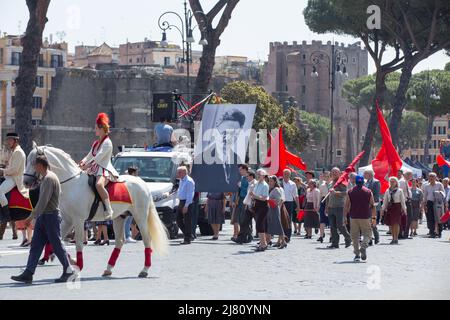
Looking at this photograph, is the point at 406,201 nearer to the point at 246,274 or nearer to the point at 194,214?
the point at 194,214

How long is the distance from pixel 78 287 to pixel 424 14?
3623 cm

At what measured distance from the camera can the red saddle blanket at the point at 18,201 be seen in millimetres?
18594

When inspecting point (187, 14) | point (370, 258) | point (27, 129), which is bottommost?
point (370, 258)

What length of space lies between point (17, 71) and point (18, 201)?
97747mm

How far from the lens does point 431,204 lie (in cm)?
2980

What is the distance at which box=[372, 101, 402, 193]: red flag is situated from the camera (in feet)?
102

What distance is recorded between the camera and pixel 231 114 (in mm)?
26125

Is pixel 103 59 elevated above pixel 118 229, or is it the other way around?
pixel 103 59

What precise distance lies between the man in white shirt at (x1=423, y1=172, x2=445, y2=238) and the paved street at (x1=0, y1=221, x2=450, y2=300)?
17.1 ft

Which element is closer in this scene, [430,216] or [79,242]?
[79,242]

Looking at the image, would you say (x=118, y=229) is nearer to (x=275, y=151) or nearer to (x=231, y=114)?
(x=231, y=114)

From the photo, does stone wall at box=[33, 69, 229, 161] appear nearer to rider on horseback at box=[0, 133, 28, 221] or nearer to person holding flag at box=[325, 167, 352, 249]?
person holding flag at box=[325, 167, 352, 249]

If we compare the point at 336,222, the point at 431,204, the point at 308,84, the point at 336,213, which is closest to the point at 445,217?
the point at 431,204

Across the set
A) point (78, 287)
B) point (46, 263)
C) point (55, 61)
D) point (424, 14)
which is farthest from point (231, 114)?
point (55, 61)
